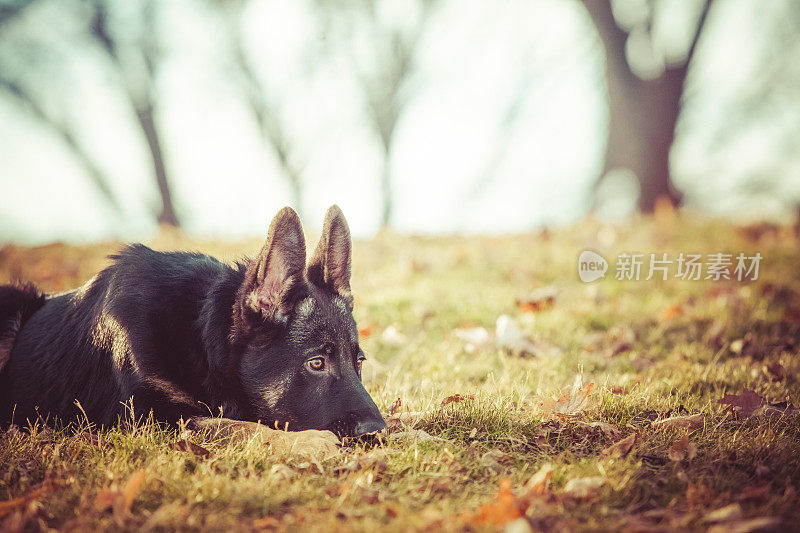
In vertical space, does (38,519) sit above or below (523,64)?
below

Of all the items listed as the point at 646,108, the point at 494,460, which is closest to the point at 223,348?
the point at 494,460

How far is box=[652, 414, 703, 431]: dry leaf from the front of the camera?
3.33 metres

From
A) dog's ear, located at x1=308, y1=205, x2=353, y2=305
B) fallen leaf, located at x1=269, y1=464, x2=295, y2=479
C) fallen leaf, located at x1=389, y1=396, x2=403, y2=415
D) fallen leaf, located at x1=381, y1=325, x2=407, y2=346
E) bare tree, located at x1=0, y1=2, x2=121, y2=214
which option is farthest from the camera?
bare tree, located at x1=0, y1=2, x2=121, y2=214

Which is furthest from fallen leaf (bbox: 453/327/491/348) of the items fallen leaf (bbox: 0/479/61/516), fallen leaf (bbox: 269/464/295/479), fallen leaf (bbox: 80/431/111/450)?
fallen leaf (bbox: 0/479/61/516)

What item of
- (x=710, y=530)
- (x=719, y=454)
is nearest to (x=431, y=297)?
(x=719, y=454)

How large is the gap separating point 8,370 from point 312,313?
7.40 ft

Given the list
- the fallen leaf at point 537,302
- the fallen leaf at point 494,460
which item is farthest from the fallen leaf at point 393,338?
the fallen leaf at point 494,460

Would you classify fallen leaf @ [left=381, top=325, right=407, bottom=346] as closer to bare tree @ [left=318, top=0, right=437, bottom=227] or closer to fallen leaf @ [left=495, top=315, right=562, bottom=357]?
fallen leaf @ [left=495, top=315, right=562, bottom=357]

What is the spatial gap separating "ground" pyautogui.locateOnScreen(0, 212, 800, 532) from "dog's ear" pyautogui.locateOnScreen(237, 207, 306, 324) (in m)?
0.77

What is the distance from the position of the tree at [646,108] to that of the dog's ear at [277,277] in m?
12.4

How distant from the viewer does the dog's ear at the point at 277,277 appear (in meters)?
3.17

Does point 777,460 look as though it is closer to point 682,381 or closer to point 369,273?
point 682,381

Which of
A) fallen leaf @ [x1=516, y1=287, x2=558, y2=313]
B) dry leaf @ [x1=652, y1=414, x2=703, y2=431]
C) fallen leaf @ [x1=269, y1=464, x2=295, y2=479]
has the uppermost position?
fallen leaf @ [x1=516, y1=287, x2=558, y2=313]

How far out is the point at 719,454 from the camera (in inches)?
117
